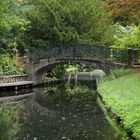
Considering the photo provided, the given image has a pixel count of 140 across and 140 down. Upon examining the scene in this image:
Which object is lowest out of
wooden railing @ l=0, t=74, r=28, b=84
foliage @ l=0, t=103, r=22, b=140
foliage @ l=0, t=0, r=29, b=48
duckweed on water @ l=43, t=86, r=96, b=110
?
duckweed on water @ l=43, t=86, r=96, b=110

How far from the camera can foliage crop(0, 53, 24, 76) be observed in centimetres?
3953

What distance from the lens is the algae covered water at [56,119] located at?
20359 millimetres

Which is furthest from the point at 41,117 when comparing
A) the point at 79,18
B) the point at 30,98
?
the point at 79,18

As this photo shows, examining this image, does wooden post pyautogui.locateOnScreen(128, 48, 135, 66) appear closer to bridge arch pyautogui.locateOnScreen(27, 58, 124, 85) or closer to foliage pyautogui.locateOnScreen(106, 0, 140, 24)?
foliage pyautogui.locateOnScreen(106, 0, 140, 24)

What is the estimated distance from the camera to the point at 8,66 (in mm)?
39906

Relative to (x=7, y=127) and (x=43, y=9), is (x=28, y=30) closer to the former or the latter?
(x=43, y=9)

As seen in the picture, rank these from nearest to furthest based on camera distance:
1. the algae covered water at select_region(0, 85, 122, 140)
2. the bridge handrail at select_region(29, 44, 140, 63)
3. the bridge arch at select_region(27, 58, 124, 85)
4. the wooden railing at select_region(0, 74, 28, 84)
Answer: the algae covered water at select_region(0, 85, 122, 140), the bridge handrail at select_region(29, 44, 140, 63), the wooden railing at select_region(0, 74, 28, 84), the bridge arch at select_region(27, 58, 124, 85)

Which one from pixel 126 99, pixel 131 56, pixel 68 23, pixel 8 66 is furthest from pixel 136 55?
pixel 126 99

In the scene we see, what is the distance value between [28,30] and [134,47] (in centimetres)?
1052

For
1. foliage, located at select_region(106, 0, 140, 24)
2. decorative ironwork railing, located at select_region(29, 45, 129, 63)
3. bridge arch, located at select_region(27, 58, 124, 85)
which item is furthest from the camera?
bridge arch, located at select_region(27, 58, 124, 85)

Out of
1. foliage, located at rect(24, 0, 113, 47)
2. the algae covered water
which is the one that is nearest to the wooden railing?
the algae covered water

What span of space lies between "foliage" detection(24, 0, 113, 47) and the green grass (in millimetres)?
11244

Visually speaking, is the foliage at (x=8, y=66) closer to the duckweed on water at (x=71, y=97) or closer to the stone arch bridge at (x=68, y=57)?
the stone arch bridge at (x=68, y=57)

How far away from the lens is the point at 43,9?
44.1m
